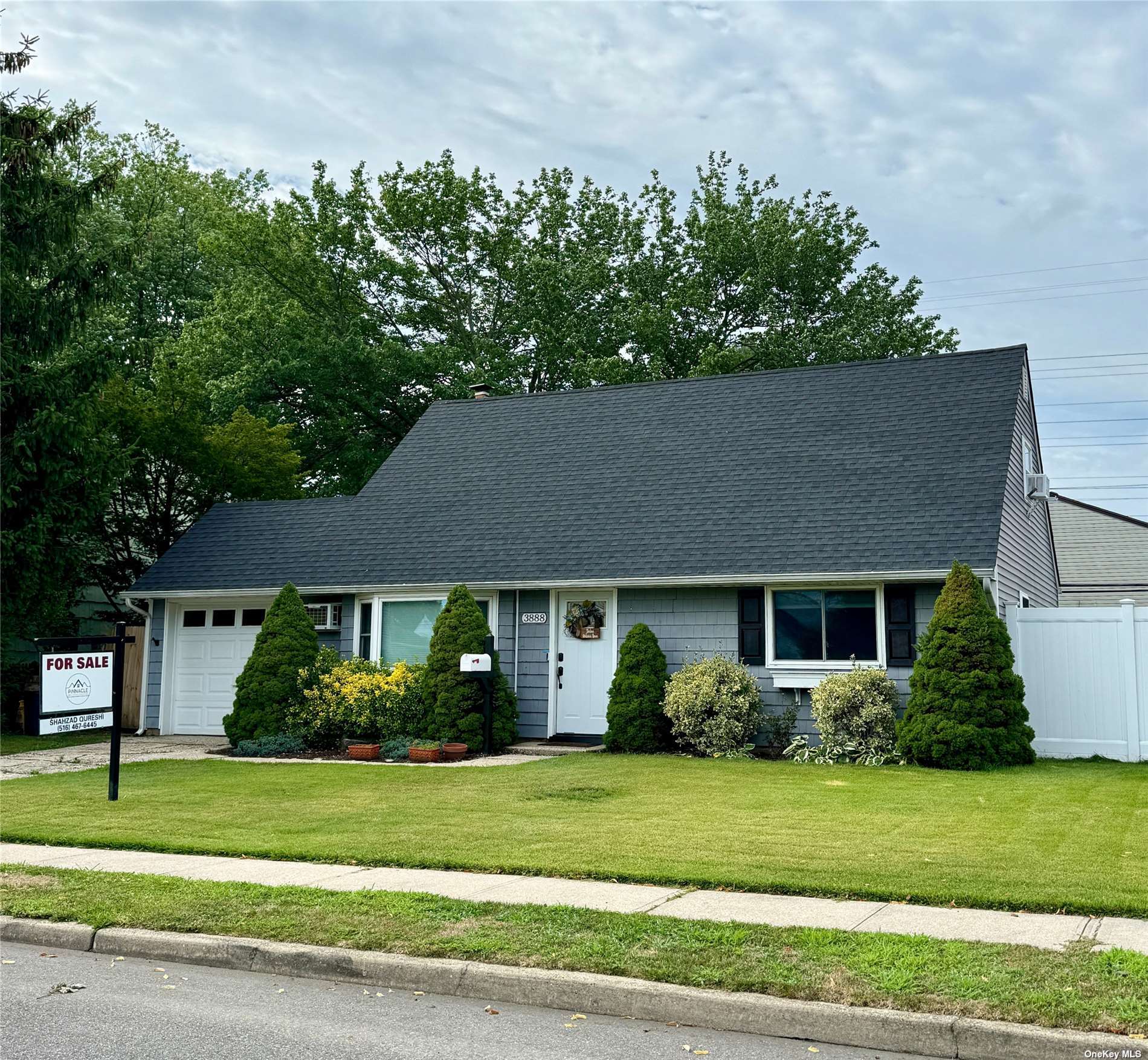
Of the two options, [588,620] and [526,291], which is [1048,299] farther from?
[588,620]

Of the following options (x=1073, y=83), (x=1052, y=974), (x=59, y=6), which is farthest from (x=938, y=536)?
(x=59, y=6)

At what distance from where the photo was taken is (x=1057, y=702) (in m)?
14.4

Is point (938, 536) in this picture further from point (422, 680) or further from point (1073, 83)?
point (422, 680)

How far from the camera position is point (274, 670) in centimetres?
1672

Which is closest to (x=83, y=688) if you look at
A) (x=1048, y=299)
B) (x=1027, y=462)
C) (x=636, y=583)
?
(x=636, y=583)

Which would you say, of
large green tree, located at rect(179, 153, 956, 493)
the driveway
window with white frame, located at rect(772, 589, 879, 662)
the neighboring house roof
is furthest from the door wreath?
large green tree, located at rect(179, 153, 956, 493)

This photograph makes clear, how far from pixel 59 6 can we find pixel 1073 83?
12826 mm

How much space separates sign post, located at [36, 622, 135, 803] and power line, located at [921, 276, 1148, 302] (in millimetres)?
28349

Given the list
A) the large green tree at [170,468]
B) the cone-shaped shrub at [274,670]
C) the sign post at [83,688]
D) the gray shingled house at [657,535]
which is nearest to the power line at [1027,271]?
the gray shingled house at [657,535]

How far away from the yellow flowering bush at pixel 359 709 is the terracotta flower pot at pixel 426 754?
1.02 meters

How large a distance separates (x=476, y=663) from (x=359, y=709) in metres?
2.12

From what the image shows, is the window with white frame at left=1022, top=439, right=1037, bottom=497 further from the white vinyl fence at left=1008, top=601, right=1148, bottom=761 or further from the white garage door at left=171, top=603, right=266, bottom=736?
the white garage door at left=171, top=603, right=266, bottom=736

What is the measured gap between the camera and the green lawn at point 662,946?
15.5ft

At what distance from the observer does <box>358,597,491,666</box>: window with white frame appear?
58.3ft
